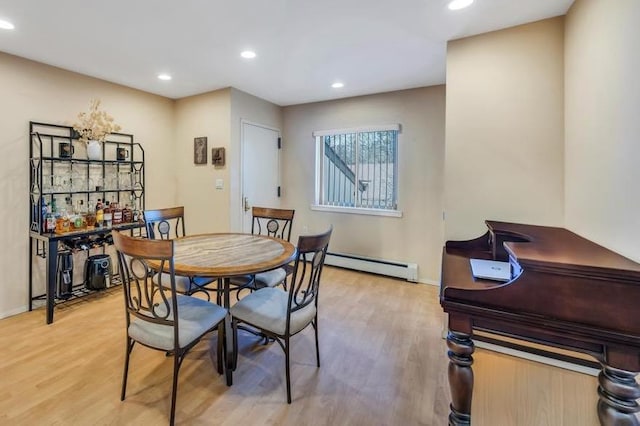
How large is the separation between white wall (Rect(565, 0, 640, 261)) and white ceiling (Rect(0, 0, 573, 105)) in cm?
42

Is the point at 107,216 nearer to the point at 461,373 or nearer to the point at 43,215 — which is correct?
the point at 43,215

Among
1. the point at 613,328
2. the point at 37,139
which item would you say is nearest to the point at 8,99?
the point at 37,139

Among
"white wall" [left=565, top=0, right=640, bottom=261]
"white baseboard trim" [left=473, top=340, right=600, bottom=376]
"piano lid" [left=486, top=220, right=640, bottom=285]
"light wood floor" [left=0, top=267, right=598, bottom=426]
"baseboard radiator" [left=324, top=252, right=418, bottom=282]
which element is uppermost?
"white wall" [left=565, top=0, right=640, bottom=261]

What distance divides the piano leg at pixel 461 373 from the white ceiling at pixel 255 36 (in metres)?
2.06

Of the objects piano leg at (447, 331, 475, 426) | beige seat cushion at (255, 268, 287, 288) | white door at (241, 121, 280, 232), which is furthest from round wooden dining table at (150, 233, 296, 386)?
white door at (241, 121, 280, 232)

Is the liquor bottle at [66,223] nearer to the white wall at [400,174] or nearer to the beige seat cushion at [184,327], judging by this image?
the beige seat cushion at [184,327]

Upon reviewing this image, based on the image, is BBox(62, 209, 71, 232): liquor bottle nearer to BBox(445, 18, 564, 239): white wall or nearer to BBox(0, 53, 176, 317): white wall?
BBox(0, 53, 176, 317): white wall

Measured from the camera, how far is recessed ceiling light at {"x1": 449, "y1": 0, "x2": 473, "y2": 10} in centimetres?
196

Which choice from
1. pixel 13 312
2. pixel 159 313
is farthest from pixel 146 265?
pixel 13 312

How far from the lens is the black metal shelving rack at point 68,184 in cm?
285

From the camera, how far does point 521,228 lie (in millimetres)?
1953

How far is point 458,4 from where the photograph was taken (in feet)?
6.52

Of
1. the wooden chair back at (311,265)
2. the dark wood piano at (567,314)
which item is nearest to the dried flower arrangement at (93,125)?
the wooden chair back at (311,265)

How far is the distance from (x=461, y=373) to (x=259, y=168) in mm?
3646
